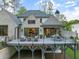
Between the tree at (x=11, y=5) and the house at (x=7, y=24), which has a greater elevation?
the tree at (x=11, y=5)

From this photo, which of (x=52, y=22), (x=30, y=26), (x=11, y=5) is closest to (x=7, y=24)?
(x=30, y=26)

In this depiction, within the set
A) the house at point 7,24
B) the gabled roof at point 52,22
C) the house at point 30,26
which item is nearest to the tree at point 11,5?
the house at point 30,26

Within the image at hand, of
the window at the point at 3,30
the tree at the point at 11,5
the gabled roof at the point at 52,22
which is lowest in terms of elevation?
the window at the point at 3,30

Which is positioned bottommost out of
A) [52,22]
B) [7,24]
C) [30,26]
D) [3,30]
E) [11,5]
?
[3,30]

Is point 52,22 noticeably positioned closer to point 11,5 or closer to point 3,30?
point 3,30

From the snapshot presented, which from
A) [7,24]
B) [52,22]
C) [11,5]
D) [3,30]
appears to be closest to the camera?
[7,24]

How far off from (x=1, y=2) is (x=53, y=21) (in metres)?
25.5

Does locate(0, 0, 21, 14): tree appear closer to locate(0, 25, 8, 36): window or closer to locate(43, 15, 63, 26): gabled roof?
locate(0, 25, 8, 36): window

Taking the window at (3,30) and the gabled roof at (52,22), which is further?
the gabled roof at (52,22)

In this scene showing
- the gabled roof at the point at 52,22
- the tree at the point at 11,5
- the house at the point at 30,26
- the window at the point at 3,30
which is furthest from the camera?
the tree at the point at 11,5

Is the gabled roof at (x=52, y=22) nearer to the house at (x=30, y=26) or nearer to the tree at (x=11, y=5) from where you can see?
the house at (x=30, y=26)

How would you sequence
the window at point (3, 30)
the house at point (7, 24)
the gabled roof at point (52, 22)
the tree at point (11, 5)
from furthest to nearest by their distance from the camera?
the tree at point (11, 5) < the gabled roof at point (52, 22) < the window at point (3, 30) < the house at point (7, 24)

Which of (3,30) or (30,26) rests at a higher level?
(30,26)

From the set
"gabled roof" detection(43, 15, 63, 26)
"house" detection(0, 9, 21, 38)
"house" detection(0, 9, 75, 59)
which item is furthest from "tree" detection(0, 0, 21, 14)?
"gabled roof" detection(43, 15, 63, 26)
